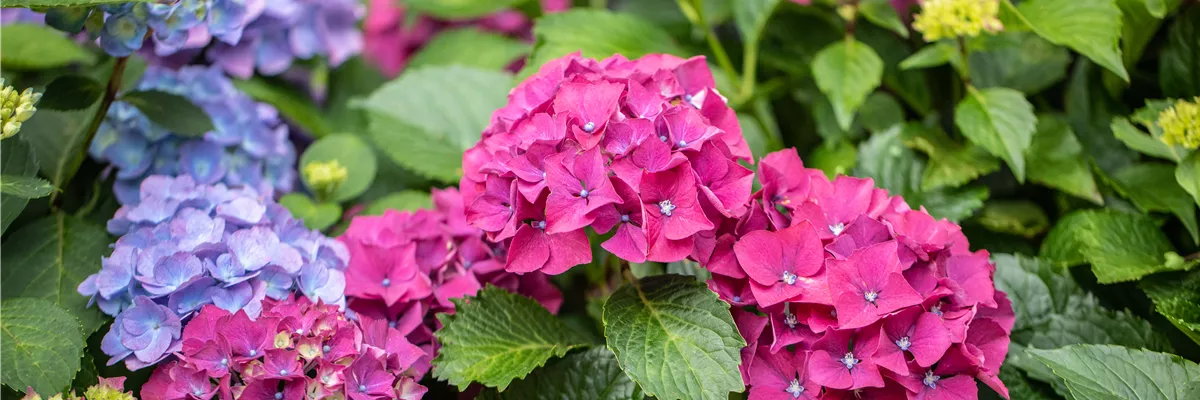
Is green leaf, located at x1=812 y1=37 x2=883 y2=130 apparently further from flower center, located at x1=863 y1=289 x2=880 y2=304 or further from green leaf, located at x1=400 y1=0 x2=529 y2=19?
green leaf, located at x1=400 y1=0 x2=529 y2=19

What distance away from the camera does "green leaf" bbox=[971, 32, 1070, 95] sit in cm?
129

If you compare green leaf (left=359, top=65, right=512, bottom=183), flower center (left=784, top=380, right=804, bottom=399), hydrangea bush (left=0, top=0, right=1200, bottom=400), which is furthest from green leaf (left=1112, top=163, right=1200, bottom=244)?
green leaf (left=359, top=65, right=512, bottom=183)

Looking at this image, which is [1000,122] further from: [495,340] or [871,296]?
[495,340]

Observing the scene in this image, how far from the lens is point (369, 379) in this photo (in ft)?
2.87

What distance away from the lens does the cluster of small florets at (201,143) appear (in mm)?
1131

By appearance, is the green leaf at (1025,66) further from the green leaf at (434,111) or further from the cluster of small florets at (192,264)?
the cluster of small florets at (192,264)

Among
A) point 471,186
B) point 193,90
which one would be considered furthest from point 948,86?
point 193,90

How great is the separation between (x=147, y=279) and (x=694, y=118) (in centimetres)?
57

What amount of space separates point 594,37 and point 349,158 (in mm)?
409

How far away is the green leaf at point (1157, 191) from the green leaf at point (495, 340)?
73 centimetres

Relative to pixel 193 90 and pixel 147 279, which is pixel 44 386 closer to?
pixel 147 279

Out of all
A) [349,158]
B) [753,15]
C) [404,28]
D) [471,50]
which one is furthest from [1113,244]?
[404,28]

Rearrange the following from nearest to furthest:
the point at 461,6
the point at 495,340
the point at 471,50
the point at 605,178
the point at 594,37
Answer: the point at 605,178 → the point at 495,340 → the point at 594,37 → the point at 461,6 → the point at 471,50

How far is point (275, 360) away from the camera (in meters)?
0.84
